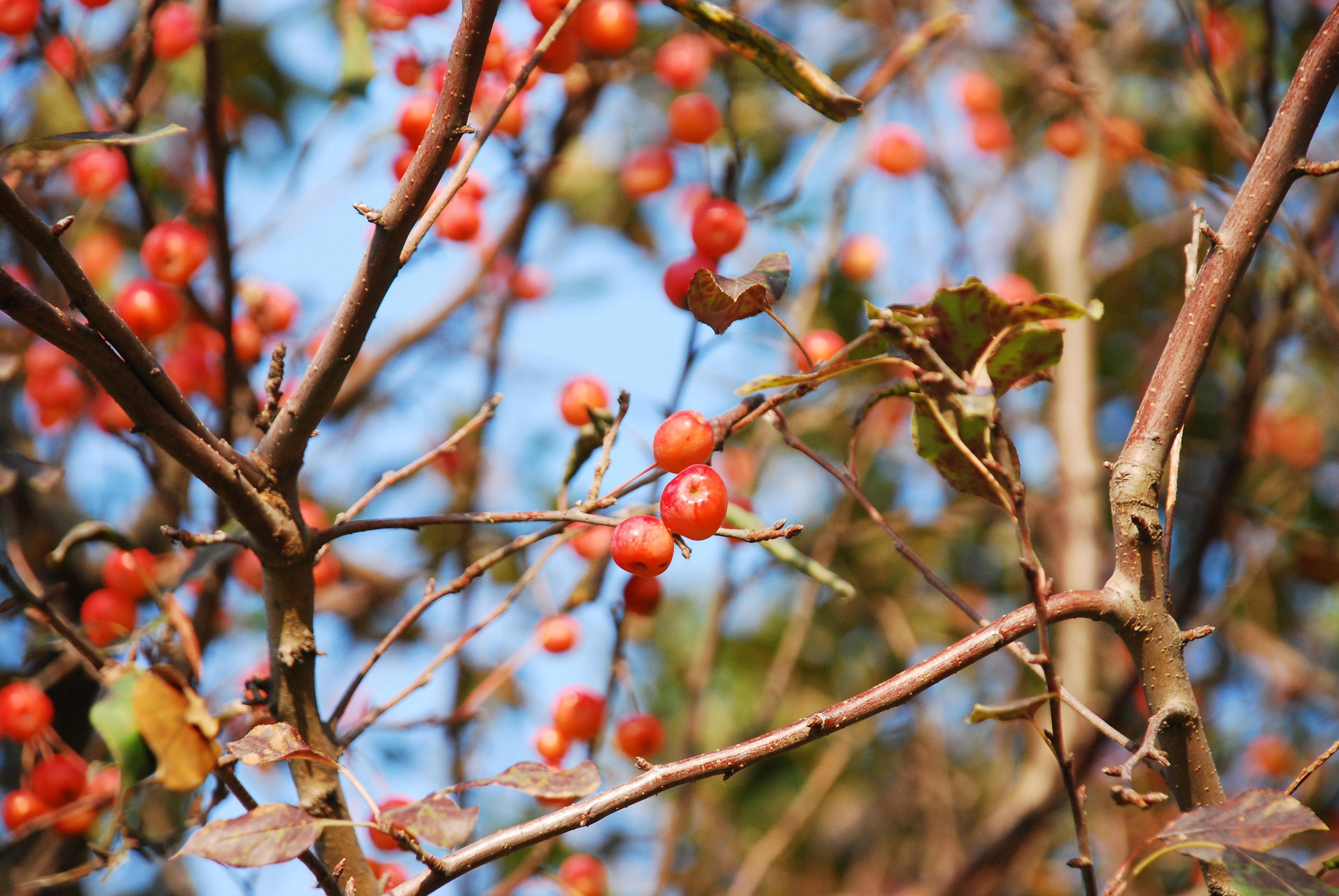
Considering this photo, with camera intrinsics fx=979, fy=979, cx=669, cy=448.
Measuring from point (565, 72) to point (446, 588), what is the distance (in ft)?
3.11

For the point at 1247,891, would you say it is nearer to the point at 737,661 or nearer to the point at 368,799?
the point at 368,799

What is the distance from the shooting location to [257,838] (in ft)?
2.26

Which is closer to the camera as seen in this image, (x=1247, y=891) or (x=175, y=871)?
(x=1247, y=891)

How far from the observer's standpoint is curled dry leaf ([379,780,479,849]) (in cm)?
68

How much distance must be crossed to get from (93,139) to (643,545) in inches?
23.7

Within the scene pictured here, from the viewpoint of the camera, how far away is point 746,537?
0.82m

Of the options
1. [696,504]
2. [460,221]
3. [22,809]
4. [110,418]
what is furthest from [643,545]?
[110,418]

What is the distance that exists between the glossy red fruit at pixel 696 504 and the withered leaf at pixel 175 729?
43cm

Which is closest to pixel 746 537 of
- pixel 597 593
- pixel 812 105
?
pixel 812 105

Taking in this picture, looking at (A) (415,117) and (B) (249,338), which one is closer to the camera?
(A) (415,117)

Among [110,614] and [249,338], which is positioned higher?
[249,338]

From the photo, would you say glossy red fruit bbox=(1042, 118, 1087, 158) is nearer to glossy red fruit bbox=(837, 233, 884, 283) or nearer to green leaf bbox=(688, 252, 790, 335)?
glossy red fruit bbox=(837, 233, 884, 283)

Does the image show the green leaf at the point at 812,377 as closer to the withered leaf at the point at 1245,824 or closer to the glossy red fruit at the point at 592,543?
the withered leaf at the point at 1245,824

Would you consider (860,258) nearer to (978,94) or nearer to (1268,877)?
(978,94)
